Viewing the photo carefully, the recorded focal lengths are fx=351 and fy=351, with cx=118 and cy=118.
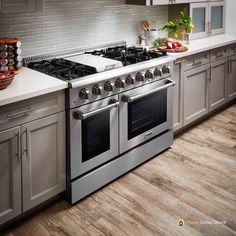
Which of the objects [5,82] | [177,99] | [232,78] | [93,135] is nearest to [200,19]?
[232,78]

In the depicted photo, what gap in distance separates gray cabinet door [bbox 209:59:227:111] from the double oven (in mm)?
987

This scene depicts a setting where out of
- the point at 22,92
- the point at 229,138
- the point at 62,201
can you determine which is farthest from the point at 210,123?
the point at 22,92

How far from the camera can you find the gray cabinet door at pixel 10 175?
2.07 meters

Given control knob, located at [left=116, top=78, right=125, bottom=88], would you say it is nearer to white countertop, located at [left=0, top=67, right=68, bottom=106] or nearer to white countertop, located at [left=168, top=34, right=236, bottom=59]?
white countertop, located at [left=0, top=67, right=68, bottom=106]

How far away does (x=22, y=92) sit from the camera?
6.75ft

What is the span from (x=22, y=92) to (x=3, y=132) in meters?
0.26

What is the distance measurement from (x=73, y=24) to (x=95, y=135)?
108 cm

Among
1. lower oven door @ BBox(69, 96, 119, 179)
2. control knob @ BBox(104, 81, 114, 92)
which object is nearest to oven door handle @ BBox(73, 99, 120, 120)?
lower oven door @ BBox(69, 96, 119, 179)

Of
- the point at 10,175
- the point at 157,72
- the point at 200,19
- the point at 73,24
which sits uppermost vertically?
the point at 200,19

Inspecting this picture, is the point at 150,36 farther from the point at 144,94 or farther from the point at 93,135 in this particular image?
the point at 93,135

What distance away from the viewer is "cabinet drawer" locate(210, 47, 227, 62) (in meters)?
3.89

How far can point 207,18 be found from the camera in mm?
4277

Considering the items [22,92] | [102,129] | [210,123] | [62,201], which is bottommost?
[62,201]

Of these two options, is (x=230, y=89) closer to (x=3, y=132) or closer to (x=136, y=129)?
(x=136, y=129)
